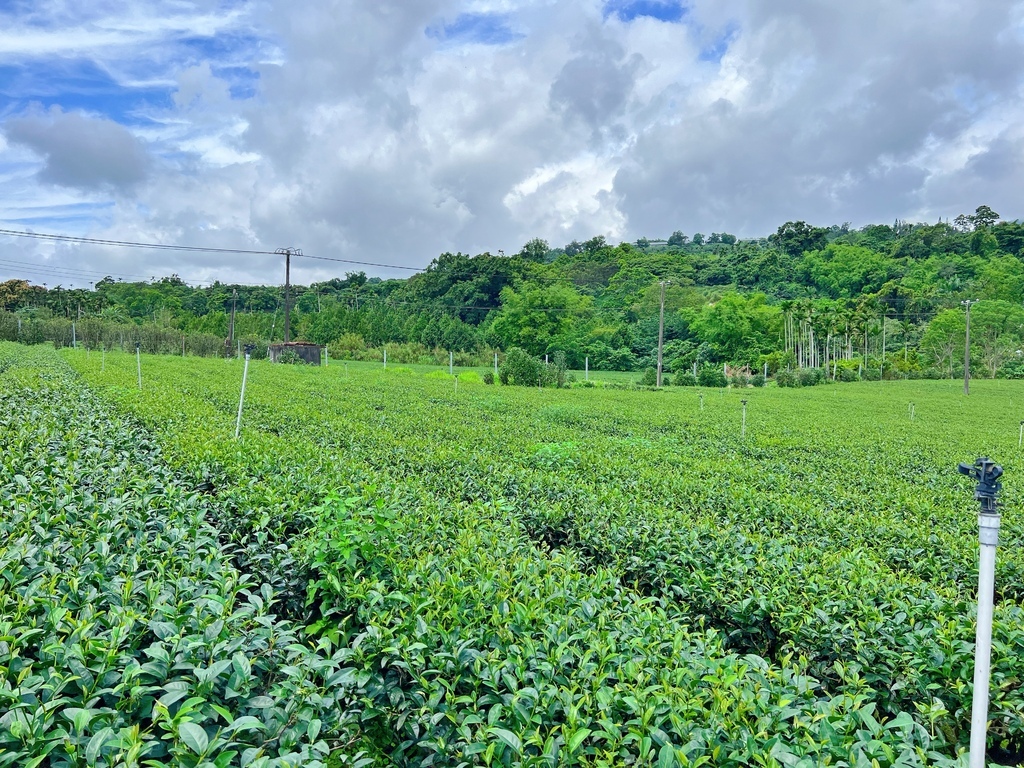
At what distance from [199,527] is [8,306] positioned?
241 feet

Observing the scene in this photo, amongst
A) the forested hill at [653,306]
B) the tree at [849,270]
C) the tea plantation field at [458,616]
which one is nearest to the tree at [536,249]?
the forested hill at [653,306]

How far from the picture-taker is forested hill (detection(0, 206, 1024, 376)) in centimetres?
5509

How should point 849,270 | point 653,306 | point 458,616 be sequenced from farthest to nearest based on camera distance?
1. point 849,270
2. point 653,306
3. point 458,616

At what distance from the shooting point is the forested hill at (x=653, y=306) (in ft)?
181

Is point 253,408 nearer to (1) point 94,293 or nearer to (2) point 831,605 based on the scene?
(2) point 831,605

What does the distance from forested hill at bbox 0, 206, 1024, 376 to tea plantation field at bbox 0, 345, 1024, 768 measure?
44.6 metres

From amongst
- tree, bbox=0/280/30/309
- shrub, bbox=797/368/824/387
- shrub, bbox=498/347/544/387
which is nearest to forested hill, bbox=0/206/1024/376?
tree, bbox=0/280/30/309

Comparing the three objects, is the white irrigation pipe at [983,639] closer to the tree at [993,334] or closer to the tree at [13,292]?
the tree at [993,334]

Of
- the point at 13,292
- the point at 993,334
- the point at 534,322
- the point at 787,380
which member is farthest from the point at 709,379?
the point at 13,292

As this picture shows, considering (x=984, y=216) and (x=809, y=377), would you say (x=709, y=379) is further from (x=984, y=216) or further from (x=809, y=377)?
(x=984, y=216)

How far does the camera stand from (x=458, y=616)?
271 centimetres

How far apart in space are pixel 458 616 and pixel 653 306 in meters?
65.8

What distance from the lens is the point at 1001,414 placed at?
23969 millimetres

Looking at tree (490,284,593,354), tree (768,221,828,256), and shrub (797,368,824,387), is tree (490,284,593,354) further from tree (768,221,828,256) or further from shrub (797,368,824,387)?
tree (768,221,828,256)
